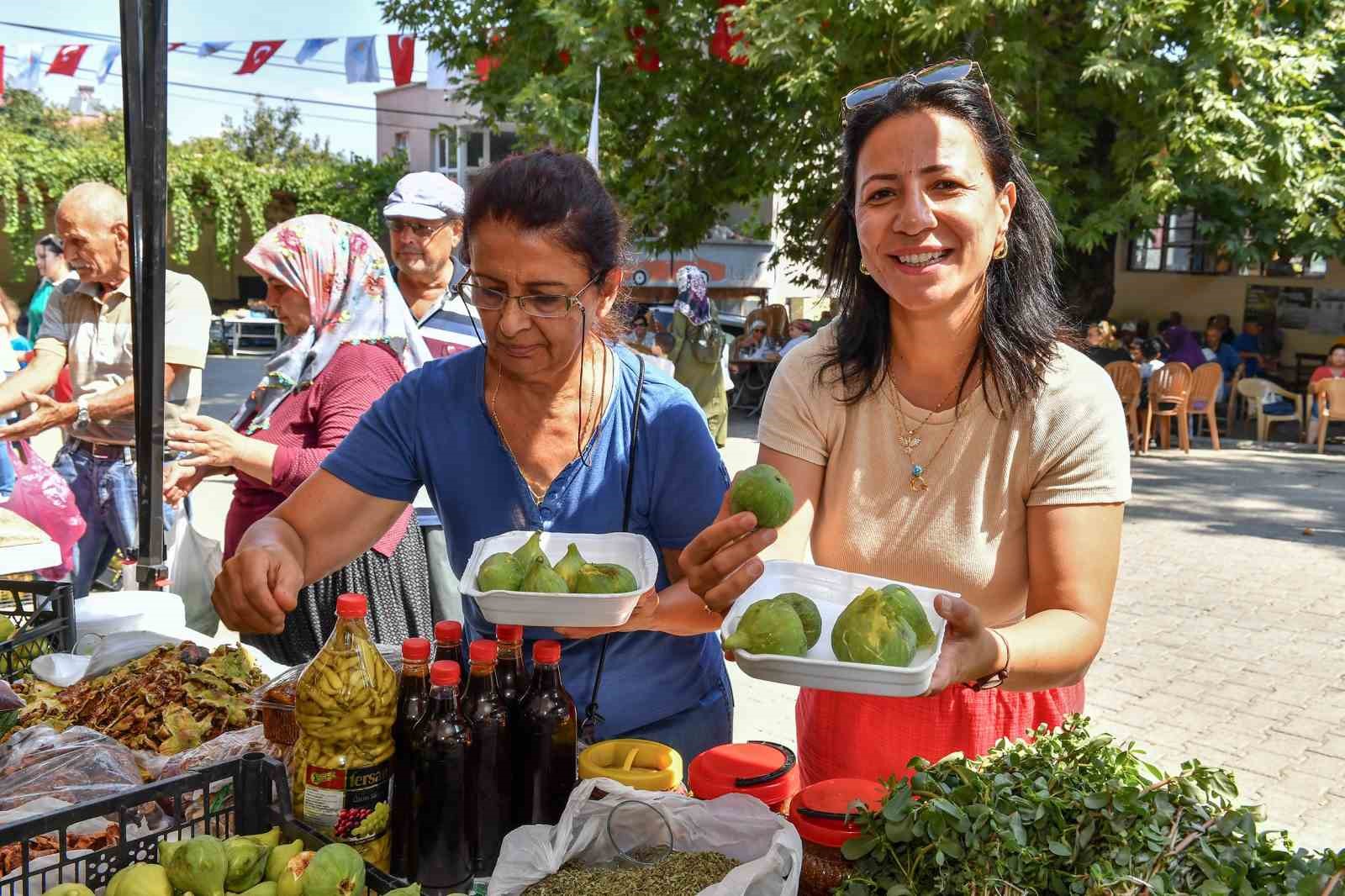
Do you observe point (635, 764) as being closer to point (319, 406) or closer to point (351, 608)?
point (351, 608)

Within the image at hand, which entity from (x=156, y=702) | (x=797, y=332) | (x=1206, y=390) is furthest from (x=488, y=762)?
(x=797, y=332)

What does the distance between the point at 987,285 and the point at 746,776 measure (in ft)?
3.53

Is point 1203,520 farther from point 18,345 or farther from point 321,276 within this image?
point 18,345

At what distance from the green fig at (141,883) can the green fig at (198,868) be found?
0.02m

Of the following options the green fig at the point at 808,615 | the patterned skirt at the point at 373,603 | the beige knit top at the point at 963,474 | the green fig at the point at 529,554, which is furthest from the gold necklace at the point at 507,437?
the patterned skirt at the point at 373,603

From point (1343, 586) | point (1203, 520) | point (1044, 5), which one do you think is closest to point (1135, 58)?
point (1044, 5)

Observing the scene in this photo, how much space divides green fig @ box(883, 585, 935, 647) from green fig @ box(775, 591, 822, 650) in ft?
0.42

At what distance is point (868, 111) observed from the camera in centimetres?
212

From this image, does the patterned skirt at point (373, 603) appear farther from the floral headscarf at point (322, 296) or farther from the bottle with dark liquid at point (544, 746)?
the bottle with dark liquid at point (544, 746)

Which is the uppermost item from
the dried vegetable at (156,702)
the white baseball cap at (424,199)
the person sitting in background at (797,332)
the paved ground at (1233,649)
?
the white baseball cap at (424,199)

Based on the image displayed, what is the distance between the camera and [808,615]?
5.79 feet

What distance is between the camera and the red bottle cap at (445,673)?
169cm

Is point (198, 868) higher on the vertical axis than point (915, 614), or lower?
lower

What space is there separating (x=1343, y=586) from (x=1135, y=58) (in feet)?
18.0
